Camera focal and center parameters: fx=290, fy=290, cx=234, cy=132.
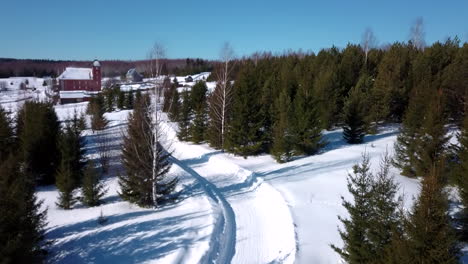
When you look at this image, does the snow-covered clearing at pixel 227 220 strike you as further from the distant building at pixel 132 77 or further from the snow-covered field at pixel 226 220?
the distant building at pixel 132 77

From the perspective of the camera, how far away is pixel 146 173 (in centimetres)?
1474

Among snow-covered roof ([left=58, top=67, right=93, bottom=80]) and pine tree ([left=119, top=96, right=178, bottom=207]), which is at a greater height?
snow-covered roof ([left=58, top=67, right=93, bottom=80])

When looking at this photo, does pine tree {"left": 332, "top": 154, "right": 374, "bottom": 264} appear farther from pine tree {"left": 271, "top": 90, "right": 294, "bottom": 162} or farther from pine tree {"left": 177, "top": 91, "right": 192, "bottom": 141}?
pine tree {"left": 177, "top": 91, "right": 192, "bottom": 141}

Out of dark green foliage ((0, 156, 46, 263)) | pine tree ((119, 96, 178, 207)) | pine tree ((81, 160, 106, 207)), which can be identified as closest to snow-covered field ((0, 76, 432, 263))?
pine tree ((81, 160, 106, 207))

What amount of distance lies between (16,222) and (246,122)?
1729 centimetres

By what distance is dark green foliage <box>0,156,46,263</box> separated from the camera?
7340 mm

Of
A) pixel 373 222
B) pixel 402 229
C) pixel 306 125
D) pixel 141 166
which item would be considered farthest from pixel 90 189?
pixel 306 125

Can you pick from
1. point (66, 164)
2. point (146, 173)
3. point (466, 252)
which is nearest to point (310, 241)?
point (466, 252)

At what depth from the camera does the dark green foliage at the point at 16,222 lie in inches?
289

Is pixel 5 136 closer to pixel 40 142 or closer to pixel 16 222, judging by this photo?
pixel 40 142

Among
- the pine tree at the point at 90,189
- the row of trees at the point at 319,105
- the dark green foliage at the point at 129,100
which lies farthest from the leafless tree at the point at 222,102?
the dark green foliage at the point at 129,100

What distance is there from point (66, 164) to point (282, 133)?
14172mm

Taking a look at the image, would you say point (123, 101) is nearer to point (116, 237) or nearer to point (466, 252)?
point (116, 237)

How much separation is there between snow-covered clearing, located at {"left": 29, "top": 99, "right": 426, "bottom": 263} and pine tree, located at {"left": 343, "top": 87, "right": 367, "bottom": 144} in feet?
11.5
